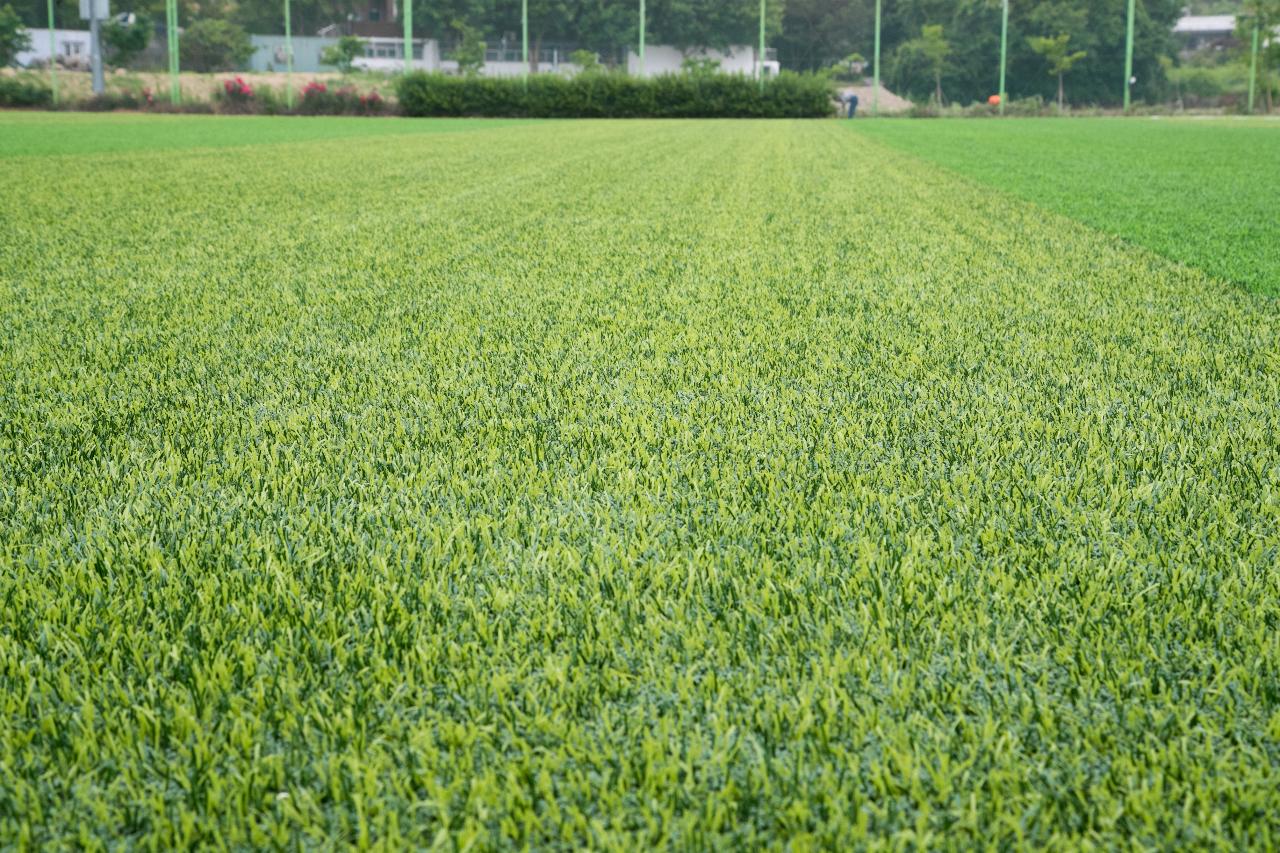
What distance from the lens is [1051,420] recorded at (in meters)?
2.47

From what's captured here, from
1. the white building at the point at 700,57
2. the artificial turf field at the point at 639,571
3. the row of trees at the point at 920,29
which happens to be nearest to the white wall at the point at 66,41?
the row of trees at the point at 920,29

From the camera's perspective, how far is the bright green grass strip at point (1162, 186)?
550 cm

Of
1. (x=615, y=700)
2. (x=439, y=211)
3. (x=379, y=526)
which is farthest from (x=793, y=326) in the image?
(x=439, y=211)

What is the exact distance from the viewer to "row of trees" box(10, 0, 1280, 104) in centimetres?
5169

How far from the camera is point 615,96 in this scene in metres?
33.8

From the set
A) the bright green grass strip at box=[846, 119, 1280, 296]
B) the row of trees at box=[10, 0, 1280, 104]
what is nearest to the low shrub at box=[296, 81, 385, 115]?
the bright green grass strip at box=[846, 119, 1280, 296]

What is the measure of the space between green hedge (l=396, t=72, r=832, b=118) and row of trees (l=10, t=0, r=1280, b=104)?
62.5ft

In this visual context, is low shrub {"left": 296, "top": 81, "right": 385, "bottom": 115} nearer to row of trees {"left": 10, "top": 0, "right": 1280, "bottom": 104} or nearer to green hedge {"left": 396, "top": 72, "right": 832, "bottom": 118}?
green hedge {"left": 396, "top": 72, "right": 832, "bottom": 118}

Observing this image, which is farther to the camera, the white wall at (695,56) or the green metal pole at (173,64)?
the white wall at (695,56)

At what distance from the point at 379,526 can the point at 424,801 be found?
2.59ft

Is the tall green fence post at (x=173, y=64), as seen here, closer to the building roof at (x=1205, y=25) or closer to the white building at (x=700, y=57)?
the white building at (x=700, y=57)

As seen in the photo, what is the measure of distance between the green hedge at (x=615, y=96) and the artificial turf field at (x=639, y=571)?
29.5 m

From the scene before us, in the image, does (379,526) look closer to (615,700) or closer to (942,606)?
(615,700)

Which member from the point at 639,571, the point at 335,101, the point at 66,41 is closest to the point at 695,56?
the point at 335,101
